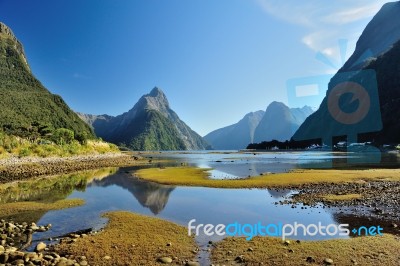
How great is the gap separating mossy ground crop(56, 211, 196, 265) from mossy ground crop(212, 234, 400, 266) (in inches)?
89.5

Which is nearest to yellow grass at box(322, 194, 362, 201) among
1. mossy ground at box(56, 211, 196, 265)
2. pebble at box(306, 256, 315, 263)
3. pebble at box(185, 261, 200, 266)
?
pebble at box(306, 256, 315, 263)

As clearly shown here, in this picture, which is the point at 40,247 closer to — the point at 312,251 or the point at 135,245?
the point at 135,245

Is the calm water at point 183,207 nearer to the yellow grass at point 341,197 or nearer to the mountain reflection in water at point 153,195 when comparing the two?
the mountain reflection in water at point 153,195

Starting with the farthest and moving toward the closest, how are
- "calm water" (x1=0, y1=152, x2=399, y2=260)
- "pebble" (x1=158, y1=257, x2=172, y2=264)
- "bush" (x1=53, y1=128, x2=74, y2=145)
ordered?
"bush" (x1=53, y1=128, x2=74, y2=145), "calm water" (x1=0, y1=152, x2=399, y2=260), "pebble" (x1=158, y1=257, x2=172, y2=264)

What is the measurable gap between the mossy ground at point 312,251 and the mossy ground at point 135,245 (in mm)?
2274

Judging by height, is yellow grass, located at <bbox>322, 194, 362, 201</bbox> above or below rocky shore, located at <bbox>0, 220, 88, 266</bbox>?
below

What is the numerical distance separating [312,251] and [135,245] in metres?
10.4

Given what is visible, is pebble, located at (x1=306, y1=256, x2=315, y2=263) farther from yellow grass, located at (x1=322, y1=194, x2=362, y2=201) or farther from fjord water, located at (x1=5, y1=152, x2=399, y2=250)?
yellow grass, located at (x1=322, y1=194, x2=362, y2=201)

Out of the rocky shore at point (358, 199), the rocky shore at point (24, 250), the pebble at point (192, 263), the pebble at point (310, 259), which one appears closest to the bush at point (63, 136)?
the rocky shore at point (24, 250)

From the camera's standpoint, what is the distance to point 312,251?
15.5 m

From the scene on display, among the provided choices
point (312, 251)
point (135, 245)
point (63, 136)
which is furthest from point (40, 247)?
point (63, 136)

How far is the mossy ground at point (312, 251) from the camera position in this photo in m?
14.2

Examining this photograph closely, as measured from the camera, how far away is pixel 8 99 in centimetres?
17550

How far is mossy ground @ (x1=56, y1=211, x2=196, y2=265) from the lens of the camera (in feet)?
49.8
